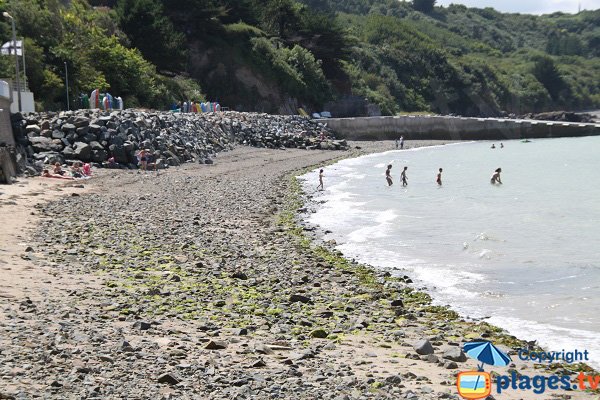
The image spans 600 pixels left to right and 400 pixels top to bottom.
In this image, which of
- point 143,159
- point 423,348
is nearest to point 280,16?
point 143,159

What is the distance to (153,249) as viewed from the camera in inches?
605

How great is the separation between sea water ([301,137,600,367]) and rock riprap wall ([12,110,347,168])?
7207 mm

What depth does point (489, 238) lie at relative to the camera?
1939 cm

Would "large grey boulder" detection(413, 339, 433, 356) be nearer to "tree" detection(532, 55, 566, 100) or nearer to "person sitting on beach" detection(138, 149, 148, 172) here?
"person sitting on beach" detection(138, 149, 148, 172)

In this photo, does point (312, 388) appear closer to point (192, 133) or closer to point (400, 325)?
point (400, 325)

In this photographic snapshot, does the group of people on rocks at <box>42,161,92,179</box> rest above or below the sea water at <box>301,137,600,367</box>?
above

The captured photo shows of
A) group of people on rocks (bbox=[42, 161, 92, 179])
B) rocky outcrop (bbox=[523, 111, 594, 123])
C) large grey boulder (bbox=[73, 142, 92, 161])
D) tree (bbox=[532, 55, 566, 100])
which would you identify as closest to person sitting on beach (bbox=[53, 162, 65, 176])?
group of people on rocks (bbox=[42, 161, 92, 179])

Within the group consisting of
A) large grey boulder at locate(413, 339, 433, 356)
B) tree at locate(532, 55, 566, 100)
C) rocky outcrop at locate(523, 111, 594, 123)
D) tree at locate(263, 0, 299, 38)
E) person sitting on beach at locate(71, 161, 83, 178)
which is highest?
tree at locate(263, 0, 299, 38)

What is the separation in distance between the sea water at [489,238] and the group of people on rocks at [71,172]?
373 inches

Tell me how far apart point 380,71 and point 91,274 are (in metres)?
102

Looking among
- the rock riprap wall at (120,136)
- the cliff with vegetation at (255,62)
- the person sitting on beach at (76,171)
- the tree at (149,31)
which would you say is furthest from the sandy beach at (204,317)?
the tree at (149,31)

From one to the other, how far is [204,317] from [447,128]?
2889 inches

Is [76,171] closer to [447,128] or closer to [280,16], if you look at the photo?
[447,128]

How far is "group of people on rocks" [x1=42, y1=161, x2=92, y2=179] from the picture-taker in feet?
87.5
